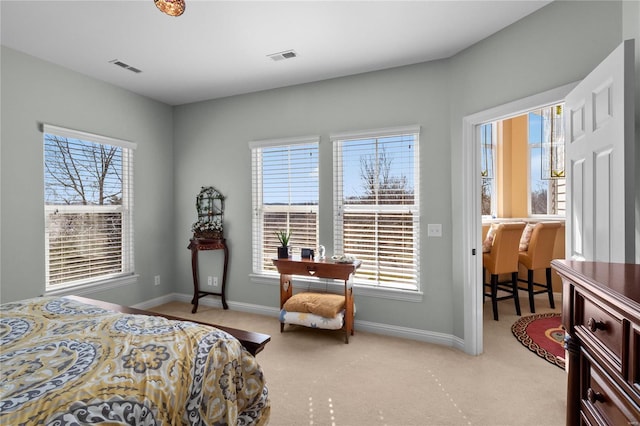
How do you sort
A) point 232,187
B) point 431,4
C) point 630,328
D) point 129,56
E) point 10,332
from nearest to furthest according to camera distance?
point 630,328
point 10,332
point 431,4
point 129,56
point 232,187

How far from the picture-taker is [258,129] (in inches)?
153

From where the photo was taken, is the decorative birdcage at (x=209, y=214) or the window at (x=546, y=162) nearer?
the decorative birdcage at (x=209, y=214)

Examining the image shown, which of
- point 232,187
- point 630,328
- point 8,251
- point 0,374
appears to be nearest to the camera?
point 630,328

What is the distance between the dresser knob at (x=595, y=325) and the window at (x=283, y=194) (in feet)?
9.16

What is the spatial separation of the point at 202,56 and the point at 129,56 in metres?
0.68

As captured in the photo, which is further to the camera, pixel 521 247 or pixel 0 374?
pixel 521 247

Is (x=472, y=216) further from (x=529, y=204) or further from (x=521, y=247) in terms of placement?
(x=529, y=204)

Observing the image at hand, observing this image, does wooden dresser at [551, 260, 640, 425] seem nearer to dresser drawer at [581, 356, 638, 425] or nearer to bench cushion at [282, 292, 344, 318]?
dresser drawer at [581, 356, 638, 425]

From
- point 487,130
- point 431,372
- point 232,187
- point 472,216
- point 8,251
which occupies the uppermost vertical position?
point 487,130

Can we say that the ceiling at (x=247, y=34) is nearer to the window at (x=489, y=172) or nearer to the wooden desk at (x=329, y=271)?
the wooden desk at (x=329, y=271)

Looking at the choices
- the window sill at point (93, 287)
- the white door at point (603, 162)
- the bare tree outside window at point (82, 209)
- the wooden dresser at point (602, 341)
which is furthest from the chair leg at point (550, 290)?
the bare tree outside window at point (82, 209)

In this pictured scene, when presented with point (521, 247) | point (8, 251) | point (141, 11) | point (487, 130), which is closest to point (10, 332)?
point (8, 251)

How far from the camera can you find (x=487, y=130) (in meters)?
4.88

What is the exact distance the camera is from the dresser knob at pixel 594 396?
37.0 inches
